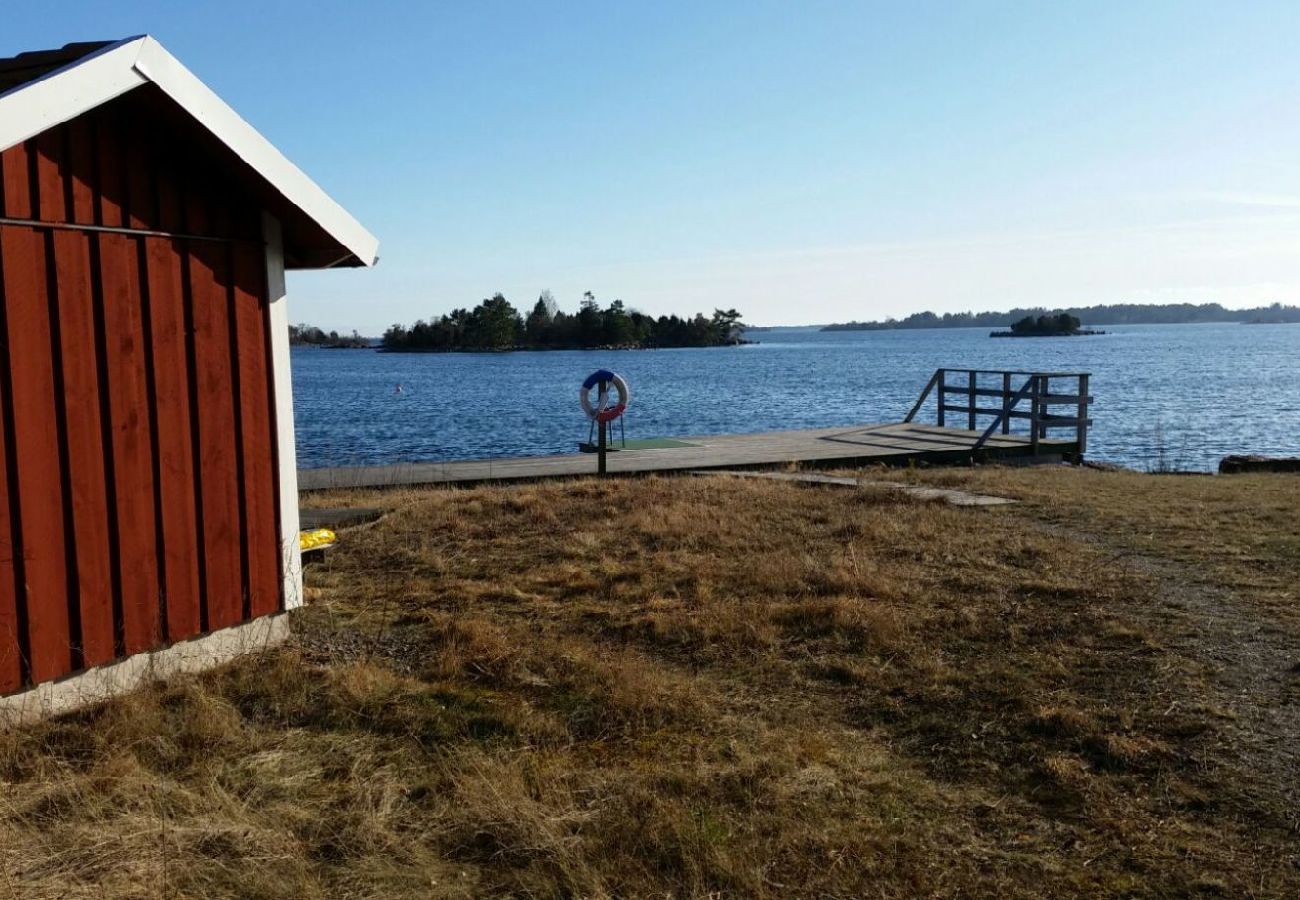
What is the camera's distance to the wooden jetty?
1599 centimetres

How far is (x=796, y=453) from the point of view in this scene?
17891 millimetres

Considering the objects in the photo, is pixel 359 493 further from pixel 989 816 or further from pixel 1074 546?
pixel 989 816

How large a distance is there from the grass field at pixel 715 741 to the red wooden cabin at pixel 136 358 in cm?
54

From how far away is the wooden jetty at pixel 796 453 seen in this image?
1599cm

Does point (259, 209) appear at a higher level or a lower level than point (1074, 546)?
higher

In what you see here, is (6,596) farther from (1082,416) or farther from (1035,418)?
(1082,416)

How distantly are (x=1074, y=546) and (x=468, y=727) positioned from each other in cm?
638

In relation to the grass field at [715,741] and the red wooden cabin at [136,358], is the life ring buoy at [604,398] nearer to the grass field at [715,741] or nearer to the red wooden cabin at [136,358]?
the grass field at [715,741]

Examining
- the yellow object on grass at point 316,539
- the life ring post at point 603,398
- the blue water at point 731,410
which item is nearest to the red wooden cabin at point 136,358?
the yellow object on grass at point 316,539

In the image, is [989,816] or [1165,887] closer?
[1165,887]

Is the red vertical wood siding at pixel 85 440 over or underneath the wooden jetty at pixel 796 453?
over

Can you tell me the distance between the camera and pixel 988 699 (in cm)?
557

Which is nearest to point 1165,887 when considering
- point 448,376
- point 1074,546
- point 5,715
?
point 5,715

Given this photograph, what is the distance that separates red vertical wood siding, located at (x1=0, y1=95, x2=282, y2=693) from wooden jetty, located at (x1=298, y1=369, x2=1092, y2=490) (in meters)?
8.84
